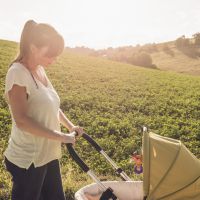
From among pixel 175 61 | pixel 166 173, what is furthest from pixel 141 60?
pixel 166 173

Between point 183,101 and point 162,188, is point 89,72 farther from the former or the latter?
point 162,188

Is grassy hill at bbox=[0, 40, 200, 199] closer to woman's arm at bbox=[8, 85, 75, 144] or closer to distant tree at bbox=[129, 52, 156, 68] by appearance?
woman's arm at bbox=[8, 85, 75, 144]

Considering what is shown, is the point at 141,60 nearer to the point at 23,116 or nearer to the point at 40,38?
the point at 40,38

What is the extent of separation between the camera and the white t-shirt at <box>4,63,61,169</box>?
3.20 m

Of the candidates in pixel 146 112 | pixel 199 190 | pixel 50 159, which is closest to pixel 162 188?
pixel 199 190

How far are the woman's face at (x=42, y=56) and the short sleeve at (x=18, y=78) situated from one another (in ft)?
0.44

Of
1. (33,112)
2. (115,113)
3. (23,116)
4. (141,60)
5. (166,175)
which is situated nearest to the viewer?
(23,116)

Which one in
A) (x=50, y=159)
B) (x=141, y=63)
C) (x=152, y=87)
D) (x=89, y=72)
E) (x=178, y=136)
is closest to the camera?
(x=50, y=159)

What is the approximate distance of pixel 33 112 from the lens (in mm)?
3264

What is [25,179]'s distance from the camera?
336 centimetres

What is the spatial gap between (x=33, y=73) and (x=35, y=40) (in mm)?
296

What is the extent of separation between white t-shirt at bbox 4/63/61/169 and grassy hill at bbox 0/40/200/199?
1.93 m

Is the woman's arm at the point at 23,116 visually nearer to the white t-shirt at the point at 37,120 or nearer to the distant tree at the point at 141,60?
the white t-shirt at the point at 37,120

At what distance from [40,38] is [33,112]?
1.86 ft
